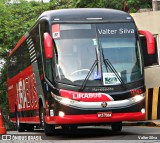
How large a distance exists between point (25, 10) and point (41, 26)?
2199 cm

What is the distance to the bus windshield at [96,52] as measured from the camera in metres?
12.9

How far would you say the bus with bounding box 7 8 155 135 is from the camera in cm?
1266

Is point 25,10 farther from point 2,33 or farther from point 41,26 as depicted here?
point 41,26

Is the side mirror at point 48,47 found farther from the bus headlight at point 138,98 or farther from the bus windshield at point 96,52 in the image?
the bus headlight at point 138,98

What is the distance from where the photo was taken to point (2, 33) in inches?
1254

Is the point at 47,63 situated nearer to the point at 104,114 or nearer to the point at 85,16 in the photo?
the point at 85,16

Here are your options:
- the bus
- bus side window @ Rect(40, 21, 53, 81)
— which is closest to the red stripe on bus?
the bus

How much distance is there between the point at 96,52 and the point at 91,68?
0.50 meters

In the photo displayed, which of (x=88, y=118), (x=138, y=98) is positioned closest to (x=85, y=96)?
(x=88, y=118)

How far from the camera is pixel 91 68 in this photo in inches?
507

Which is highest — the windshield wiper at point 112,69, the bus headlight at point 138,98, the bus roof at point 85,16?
the bus roof at point 85,16

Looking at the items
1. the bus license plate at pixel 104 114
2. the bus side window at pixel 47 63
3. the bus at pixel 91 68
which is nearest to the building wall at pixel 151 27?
the bus at pixel 91 68

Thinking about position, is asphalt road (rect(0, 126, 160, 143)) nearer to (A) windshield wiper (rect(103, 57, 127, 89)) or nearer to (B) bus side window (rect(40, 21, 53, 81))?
(A) windshield wiper (rect(103, 57, 127, 89))

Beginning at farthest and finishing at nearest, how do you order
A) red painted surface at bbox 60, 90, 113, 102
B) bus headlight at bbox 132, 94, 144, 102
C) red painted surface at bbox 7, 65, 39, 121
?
red painted surface at bbox 7, 65, 39, 121, bus headlight at bbox 132, 94, 144, 102, red painted surface at bbox 60, 90, 113, 102
